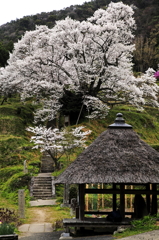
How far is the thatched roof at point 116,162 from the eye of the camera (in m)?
11.0

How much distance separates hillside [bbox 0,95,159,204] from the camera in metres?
21.1

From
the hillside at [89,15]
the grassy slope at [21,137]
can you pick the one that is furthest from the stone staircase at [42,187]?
the hillside at [89,15]

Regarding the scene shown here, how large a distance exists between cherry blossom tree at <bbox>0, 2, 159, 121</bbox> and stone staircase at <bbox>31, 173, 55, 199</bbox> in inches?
362

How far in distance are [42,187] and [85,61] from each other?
12.6 m

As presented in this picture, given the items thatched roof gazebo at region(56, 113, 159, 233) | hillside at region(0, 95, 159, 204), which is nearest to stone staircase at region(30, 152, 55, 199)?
hillside at region(0, 95, 159, 204)

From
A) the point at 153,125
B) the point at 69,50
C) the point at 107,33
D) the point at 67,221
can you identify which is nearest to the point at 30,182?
the point at 67,221

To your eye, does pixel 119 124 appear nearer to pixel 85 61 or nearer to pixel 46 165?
pixel 46 165

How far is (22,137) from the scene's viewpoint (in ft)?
95.5

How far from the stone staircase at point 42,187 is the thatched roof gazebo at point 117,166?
342 inches

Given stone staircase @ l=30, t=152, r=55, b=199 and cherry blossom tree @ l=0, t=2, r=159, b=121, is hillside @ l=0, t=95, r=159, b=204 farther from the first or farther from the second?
cherry blossom tree @ l=0, t=2, r=159, b=121

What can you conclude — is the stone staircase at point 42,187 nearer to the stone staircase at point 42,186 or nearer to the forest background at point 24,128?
the stone staircase at point 42,186

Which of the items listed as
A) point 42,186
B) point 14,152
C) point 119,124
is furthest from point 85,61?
point 119,124

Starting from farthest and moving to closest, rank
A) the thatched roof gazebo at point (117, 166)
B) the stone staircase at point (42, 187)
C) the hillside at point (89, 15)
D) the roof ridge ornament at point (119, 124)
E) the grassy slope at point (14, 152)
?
the hillside at point (89, 15) → the grassy slope at point (14, 152) → the stone staircase at point (42, 187) → the roof ridge ornament at point (119, 124) → the thatched roof gazebo at point (117, 166)

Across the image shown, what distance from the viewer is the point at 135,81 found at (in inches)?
1156
